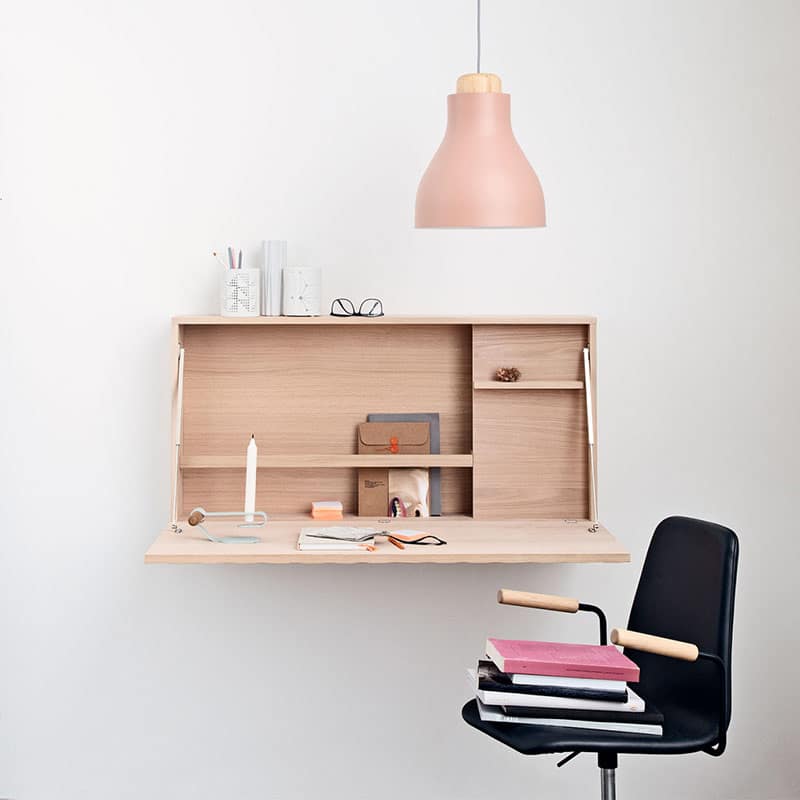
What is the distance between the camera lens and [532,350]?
2.87 m

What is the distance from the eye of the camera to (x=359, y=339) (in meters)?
2.92

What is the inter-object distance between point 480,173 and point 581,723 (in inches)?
44.4

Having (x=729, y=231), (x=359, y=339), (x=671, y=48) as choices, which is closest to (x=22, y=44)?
(x=359, y=339)

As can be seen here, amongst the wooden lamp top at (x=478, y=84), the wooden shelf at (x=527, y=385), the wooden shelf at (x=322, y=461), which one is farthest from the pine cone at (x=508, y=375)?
the wooden lamp top at (x=478, y=84)

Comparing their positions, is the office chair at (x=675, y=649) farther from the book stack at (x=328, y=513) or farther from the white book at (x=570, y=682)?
the book stack at (x=328, y=513)

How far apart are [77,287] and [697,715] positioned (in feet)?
6.20

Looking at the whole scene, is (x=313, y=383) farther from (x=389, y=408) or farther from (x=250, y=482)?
(x=250, y=482)

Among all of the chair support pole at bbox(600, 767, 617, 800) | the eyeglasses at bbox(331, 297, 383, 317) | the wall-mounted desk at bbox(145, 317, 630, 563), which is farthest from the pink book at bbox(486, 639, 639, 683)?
the eyeglasses at bbox(331, 297, 383, 317)

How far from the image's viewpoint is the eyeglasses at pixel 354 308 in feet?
9.48

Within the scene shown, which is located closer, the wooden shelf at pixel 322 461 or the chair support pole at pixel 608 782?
the chair support pole at pixel 608 782

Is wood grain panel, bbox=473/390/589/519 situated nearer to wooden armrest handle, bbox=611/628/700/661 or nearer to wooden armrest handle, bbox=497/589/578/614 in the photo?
wooden armrest handle, bbox=497/589/578/614

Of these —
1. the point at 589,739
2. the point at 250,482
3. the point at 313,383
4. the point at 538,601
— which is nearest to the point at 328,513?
the point at 250,482

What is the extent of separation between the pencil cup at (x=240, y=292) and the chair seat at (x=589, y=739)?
3.94ft

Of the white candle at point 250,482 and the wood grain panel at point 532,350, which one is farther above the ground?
the wood grain panel at point 532,350
